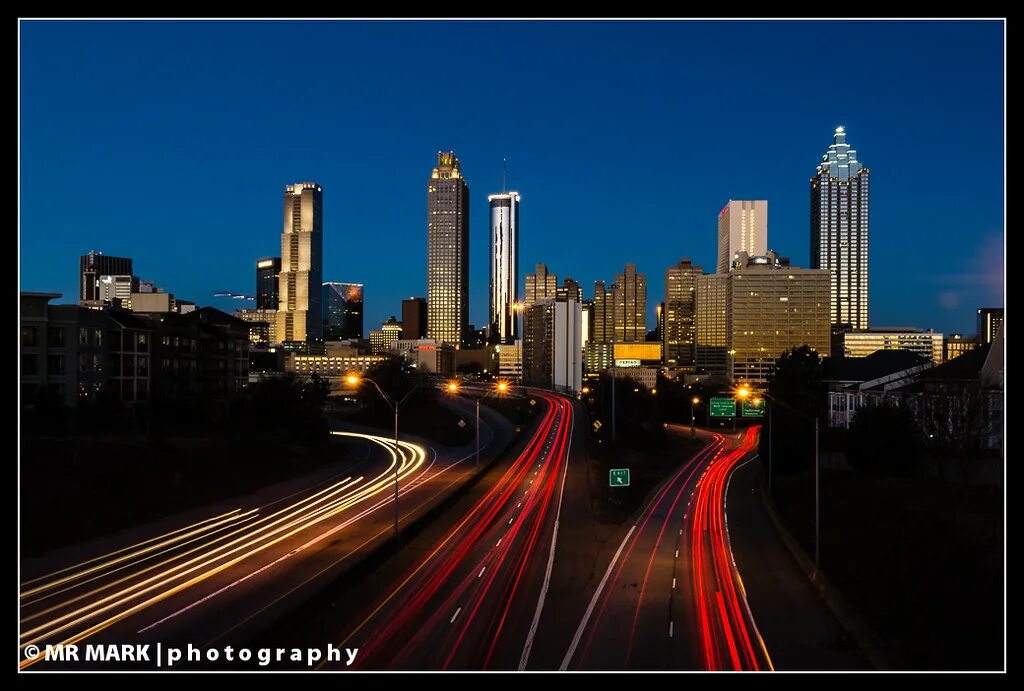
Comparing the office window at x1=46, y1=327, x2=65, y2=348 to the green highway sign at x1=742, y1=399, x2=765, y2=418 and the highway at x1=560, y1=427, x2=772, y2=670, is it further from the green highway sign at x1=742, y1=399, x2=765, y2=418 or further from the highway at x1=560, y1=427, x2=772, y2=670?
the green highway sign at x1=742, y1=399, x2=765, y2=418

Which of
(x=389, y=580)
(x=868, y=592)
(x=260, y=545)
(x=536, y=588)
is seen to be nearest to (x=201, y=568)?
(x=260, y=545)

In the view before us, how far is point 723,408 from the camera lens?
189ft

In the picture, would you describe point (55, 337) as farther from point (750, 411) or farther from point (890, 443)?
point (890, 443)

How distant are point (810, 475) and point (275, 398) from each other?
38.8 meters

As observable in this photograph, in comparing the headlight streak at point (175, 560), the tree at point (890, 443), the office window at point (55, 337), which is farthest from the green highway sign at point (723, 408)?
the office window at point (55, 337)

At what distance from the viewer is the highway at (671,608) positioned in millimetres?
17562

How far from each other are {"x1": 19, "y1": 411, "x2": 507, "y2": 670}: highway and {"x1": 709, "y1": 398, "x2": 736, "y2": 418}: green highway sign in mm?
24540

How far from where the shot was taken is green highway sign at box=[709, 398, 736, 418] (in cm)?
5684

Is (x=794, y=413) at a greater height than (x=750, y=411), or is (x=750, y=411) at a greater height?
(x=750, y=411)

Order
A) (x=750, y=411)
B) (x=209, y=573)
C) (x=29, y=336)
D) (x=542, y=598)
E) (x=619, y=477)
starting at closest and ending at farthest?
1. (x=542, y=598)
2. (x=209, y=573)
3. (x=619, y=477)
4. (x=750, y=411)
5. (x=29, y=336)

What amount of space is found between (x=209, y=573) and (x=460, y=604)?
320 inches

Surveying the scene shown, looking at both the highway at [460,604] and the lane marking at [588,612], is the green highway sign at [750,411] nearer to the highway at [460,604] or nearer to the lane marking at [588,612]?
the highway at [460,604]

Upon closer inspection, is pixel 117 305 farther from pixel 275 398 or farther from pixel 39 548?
pixel 39 548

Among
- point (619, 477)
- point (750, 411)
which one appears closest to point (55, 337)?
point (619, 477)
